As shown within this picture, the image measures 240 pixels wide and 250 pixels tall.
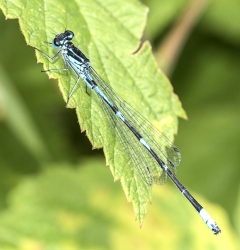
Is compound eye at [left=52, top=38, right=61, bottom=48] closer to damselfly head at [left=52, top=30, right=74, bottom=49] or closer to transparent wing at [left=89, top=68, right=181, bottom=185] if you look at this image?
damselfly head at [left=52, top=30, right=74, bottom=49]

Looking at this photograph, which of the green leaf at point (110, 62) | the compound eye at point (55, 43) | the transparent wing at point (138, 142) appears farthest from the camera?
the transparent wing at point (138, 142)

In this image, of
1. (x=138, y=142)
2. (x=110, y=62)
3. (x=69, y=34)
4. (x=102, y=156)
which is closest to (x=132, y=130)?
(x=138, y=142)

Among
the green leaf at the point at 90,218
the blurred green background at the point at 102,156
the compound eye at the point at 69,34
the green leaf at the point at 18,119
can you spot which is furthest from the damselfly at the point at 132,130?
the green leaf at the point at 18,119

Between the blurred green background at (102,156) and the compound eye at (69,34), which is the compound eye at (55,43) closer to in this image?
the compound eye at (69,34)

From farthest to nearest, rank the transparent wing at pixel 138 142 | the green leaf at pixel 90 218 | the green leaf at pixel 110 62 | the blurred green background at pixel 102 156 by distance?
the blurred green background at pixel 102 156
the green leaf at pixel 90 218
the transparent wing at pixel 138 142
the green leaf at pixel 110 62

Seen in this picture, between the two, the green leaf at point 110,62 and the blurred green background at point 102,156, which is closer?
the green leaf at point 110,62

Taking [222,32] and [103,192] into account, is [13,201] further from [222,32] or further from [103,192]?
[222,32]

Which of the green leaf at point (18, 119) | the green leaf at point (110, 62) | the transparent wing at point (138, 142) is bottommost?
the green leaf at point (18, 119)

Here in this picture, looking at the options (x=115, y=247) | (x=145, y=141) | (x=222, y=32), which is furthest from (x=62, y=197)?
(x=222, y=32)
